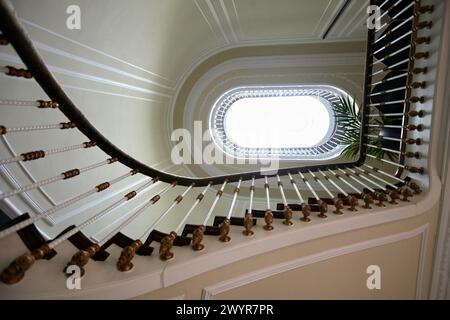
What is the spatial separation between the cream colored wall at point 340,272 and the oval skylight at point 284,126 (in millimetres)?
2818

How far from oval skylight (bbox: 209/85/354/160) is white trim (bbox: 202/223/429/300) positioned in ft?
9.12

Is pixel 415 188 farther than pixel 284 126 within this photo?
No

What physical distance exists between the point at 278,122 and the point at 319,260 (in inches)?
204

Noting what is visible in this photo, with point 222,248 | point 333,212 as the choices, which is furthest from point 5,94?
point 333,212

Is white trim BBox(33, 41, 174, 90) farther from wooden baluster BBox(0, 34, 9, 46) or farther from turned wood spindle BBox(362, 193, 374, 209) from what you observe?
turned wood spindle BBox(362, 193, 374, 209)

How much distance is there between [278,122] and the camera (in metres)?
6.38

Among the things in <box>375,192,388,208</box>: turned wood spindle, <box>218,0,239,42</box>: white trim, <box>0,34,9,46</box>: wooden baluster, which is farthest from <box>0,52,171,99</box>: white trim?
<box>375,192,388,208</box>: turned wood spindle

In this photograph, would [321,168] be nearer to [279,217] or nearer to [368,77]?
[279,217]

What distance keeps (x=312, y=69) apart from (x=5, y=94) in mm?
4020

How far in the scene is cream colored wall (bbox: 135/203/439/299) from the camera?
1.25m

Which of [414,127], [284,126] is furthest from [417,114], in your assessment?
[284,126]

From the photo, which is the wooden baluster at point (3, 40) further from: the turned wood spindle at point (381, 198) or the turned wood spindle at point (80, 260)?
the turned wood spindle at point (381, 198)

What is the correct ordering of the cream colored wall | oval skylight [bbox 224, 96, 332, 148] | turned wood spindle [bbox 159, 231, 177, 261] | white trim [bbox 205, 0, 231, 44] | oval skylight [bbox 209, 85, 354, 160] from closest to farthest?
turned wood spindle [bbox 159, 231, 177, 261] → the cream colored wall → white trim [bbox 205, 0, 231, 44] → oval skylight [bbox 209, 85, 354, 160] → oval skylight [bbox 224, 96, 332, 148]

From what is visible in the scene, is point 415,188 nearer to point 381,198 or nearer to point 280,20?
point 381,198
